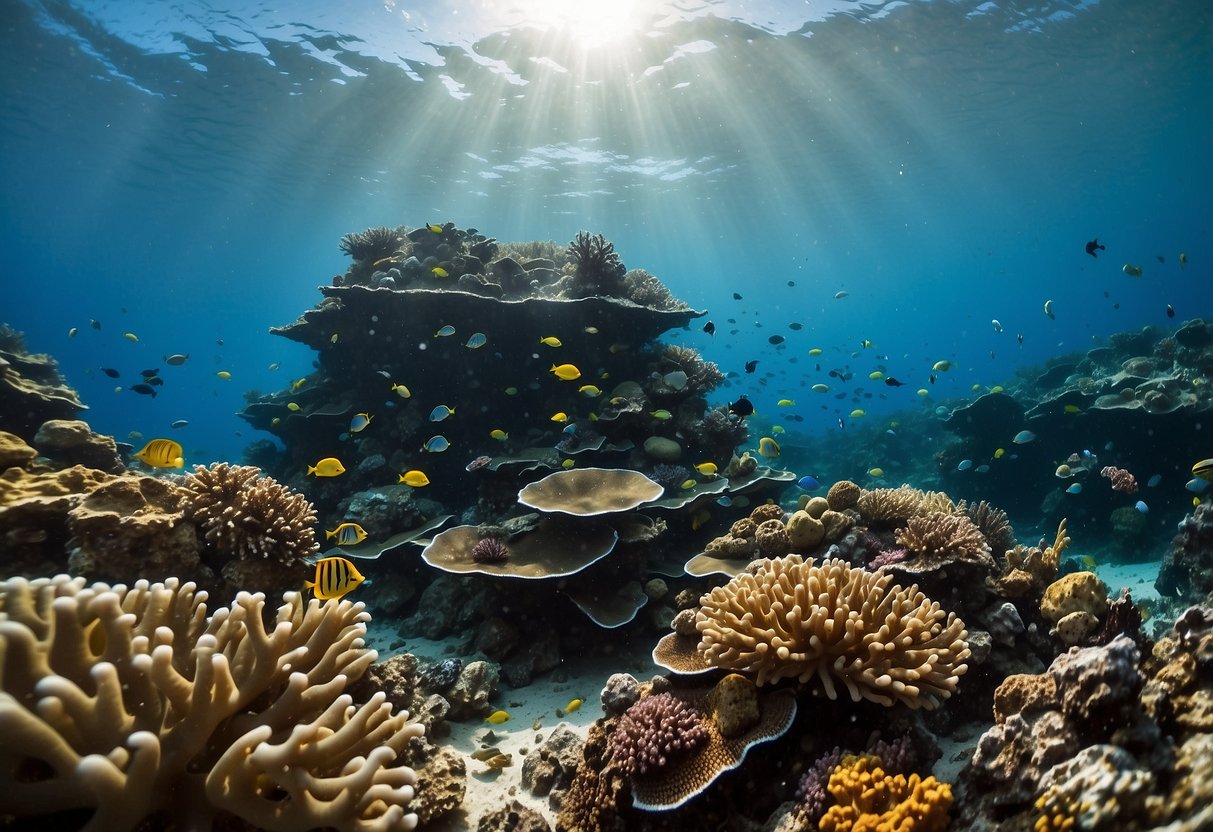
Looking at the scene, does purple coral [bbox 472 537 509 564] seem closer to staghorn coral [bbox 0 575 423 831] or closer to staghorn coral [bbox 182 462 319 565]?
staghorn coral [bbox 182 462 319 565]

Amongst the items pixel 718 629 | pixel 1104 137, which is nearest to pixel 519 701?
pixel 718 629

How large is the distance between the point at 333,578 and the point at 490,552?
205 cm

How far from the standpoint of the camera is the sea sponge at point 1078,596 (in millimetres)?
3992

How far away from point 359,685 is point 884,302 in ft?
588

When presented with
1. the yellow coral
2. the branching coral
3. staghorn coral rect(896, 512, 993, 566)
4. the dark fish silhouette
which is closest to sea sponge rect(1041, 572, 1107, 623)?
staghorn coral rect(896, 512, 993, 566)

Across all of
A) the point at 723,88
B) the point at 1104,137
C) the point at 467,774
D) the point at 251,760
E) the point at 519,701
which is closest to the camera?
the point at 251,760

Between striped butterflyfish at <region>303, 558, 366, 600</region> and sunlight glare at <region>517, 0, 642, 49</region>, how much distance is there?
723 inches

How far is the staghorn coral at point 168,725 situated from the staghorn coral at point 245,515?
2.20 m

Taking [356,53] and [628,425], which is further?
[356,53]

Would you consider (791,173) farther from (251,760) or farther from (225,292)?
(225,292)

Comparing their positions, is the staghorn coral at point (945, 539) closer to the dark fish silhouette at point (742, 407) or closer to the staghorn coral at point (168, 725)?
the dark fish silhouette at point (742, 407)

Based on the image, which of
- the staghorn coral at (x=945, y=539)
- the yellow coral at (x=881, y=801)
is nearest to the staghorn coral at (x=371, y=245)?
the staghorn coral at (x=945, y=539)

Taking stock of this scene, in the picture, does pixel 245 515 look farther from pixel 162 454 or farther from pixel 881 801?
pixel 881 801

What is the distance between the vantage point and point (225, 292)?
→ 80062 mm
